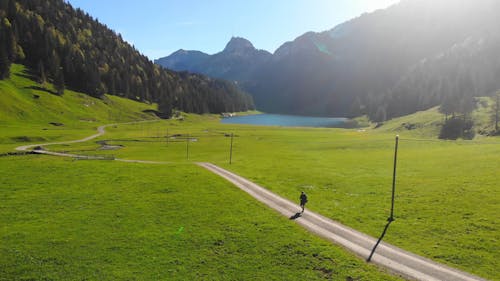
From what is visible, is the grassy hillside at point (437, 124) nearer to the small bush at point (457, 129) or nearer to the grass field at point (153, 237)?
the small bush at point (457, 129)

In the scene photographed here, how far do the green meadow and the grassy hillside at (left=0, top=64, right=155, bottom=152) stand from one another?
56261 millimetres

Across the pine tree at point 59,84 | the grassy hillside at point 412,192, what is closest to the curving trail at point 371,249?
the grassy hillside at point 412,192

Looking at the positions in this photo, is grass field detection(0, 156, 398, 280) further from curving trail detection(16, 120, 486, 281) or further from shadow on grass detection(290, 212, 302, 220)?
curving trail detection(16, 120, 486, 281)

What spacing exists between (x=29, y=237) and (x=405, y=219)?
131 ft

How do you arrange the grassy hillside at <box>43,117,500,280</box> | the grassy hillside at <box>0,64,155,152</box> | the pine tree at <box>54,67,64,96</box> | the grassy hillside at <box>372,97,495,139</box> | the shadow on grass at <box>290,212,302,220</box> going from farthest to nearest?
the pine tree at <box>54,67,64,96</box> < the grassy hillside at <box>372,97,495,139</box> < the grassy hillside at <box>0,64,155,152</box> < the shadow on grass at <box>290,212,302,220</box> < the grassy hillside at <box>43,117,500,280</box>

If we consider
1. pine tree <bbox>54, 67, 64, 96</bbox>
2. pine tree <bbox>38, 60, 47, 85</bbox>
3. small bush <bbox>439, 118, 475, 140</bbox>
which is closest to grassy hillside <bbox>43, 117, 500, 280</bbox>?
small bush <bbox>439, 118, 475, 140</bbox>

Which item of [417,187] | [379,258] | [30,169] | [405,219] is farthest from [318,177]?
[30,169]

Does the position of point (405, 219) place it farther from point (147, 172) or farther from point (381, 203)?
point (147, 172)

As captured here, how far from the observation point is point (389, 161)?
70.6 m

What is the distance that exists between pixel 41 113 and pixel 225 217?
148998mm

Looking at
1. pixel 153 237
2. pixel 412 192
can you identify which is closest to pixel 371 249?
pixel 412 192

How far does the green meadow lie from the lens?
1041 inches

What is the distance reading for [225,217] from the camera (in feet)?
122

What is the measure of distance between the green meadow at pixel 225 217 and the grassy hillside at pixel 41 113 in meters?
56.3
